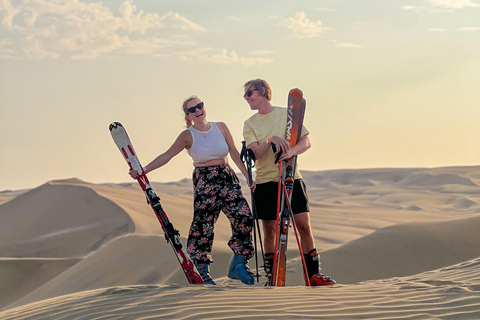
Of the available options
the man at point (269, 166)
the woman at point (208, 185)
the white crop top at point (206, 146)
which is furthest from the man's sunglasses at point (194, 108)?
the man at point (269, 166)

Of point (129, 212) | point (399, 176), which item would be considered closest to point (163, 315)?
point (129, 212)

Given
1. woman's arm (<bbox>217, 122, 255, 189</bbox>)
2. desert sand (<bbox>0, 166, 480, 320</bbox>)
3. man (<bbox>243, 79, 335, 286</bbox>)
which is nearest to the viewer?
desert sand (<bbox>0, 166, 480, 320</bbox>)

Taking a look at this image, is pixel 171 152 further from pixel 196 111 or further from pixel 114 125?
pixel 114 125

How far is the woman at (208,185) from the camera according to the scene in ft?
21.3

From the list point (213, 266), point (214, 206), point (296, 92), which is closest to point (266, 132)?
point (296, 92)

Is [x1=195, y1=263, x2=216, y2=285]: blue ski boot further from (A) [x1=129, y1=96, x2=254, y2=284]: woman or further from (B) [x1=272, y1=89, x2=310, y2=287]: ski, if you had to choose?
(B) [x1=272, y1=89, x2=310, y2=287]: ski

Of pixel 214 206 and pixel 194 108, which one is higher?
pixel 194 108

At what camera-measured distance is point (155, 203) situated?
657cm

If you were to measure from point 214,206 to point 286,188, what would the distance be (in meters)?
0.74

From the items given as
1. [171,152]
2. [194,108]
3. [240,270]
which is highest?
[194,108]

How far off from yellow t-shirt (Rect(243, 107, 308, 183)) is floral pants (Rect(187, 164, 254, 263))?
11.8 inches

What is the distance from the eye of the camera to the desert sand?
545 centimetres

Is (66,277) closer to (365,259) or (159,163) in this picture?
(365,259)

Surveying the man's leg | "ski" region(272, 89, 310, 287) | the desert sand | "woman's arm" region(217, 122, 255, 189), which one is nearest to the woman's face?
"woman's arm" region(217, 122, 255, 189)
